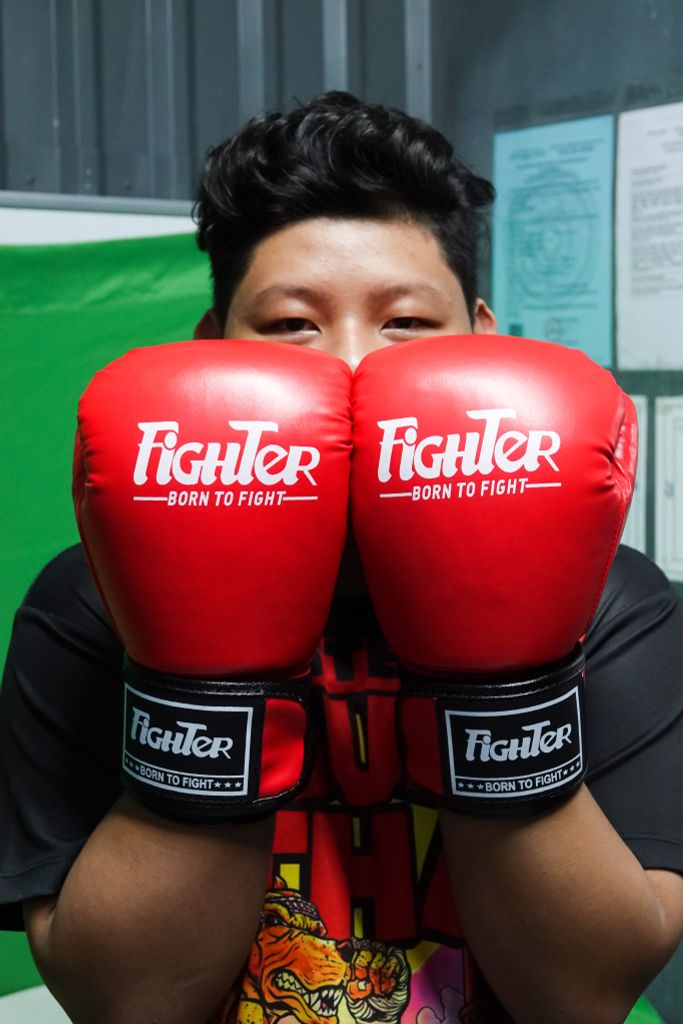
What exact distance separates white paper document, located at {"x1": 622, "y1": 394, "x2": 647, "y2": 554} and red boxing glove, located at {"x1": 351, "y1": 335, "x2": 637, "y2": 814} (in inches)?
38.4

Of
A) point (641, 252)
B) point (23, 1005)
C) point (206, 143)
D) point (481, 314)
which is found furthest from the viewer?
point (206, 143)

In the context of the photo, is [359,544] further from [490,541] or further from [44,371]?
[44,371]

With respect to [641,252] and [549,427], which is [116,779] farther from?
[641,252]

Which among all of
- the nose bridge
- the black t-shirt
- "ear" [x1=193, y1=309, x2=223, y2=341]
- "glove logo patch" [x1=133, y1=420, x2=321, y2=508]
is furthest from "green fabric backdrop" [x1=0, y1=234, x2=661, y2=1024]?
"glove logo patch" [x1=133, y1=420, x2=321, y2=508]

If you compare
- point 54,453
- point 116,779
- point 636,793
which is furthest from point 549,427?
point 54,453

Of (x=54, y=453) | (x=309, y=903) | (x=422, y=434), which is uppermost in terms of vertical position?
(x=422, y=434)

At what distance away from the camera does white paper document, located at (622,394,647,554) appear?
64.1 inches

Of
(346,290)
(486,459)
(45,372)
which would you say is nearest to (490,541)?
(486,459)

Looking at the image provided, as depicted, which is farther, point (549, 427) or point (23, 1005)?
point (23, 1005)

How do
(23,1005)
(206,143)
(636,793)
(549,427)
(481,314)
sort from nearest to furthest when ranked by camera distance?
1. (549,427)
2. (636,793)
3. (481,314)
4. (23,1005)
5. (206,143)

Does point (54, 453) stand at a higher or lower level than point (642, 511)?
higher

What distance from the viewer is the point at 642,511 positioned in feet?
5.38

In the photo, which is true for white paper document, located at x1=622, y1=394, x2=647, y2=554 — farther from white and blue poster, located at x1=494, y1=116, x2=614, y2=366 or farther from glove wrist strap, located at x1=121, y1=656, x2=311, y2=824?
glove wrist strap, located at x1=121, y1=656, x2=311, y2=824

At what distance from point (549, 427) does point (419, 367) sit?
90 mm
